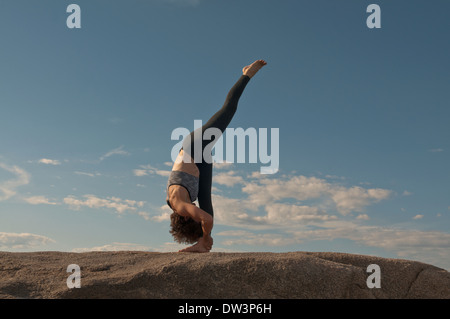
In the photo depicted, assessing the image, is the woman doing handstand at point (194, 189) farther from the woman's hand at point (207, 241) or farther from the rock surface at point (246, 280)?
the rock surface at point (246, 280)

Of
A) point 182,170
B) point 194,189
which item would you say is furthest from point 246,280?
point 182,170

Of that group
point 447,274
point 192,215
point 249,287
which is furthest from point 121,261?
point 447,274

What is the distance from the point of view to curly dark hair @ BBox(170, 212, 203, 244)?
5875 mm

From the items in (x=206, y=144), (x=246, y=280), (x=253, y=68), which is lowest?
(x=246, y=280)

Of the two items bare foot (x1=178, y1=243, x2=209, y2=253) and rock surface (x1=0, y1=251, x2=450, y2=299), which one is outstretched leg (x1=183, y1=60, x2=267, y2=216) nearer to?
bare foot (x1=178, y1=243, x2=209, y2=253)

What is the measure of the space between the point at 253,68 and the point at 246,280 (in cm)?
471

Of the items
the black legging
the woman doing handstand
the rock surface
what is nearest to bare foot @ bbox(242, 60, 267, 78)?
the woman doing handstand

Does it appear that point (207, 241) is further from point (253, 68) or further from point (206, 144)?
point (253, 68)

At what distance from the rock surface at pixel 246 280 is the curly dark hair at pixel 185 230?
4.62 ft

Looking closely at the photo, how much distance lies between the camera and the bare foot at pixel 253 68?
24.2 feet

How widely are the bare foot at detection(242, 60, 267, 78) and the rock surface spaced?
13.2 feet

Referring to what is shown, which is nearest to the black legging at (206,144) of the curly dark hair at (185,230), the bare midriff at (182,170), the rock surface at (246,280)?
the bare midriff at (182,170)

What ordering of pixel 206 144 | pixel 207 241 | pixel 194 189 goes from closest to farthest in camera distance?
pixel 207 241 → pixel 194 189 → pixel 206 144

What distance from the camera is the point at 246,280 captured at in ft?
12.3
